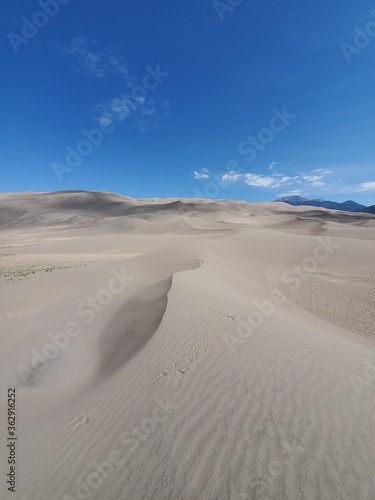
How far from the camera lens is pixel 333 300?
9281mm

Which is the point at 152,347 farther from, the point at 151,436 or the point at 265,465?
the point at 265,465

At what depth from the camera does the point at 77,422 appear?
124 inches

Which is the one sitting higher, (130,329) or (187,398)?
(187,398)

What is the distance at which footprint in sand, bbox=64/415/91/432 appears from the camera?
10.1ft

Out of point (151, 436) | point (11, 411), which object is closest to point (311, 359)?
point (151, 436)

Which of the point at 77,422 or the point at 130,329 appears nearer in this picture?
the point at 77,422

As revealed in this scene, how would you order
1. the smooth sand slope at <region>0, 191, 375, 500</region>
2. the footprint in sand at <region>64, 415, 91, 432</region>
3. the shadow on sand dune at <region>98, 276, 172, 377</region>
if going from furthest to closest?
the shadow on sand dune at <region>98, 276, 172, 377</region>
the footprint in sand at <region>64, 415, 91, 432</region>
the smooth sand slope at <region>0, 191, 375, 500</region>

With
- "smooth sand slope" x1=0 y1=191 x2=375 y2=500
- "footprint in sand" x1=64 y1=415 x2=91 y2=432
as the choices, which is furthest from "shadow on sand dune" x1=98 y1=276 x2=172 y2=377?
"footprint in sand" x1=64 y1=415 x2=91 y2=432

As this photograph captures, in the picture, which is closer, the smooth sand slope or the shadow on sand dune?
the smooth sand slope

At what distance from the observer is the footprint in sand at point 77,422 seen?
3.09 meters

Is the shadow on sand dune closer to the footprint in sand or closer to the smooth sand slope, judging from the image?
the smooth sand slope

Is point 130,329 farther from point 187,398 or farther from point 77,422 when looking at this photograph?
point 187,398

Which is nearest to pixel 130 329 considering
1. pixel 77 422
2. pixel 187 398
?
pixel 77 422

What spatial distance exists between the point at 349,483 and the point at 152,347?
3.21 m
